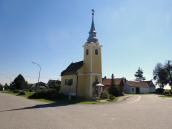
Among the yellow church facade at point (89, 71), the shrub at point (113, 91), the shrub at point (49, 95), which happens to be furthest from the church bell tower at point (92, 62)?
the shrub at point (113, 91)

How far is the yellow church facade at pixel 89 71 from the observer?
133 ft

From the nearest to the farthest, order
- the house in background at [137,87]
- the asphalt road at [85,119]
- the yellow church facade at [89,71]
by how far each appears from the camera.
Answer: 1. the asphalt road at [85,119]
2. the yellow church facade at [89,71]
3. the house in background at [137,87]

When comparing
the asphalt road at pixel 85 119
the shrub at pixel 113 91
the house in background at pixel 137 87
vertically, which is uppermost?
the house in background at pixel 137 87

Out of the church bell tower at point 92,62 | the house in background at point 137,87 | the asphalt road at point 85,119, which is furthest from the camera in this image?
→ the house in background at point 137,87

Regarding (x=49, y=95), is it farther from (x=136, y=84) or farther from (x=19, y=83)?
(x=19, y=83)

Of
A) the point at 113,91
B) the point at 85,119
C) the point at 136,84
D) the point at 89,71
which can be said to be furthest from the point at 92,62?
the point at 136,84

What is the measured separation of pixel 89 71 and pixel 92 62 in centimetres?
174

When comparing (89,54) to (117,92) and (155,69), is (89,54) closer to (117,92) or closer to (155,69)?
(117,92)

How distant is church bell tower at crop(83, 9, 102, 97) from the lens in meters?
40.3

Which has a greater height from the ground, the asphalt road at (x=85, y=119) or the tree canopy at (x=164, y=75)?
the tree canopy at (x=164, y=75)

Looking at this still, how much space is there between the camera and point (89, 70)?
4062 centimetres

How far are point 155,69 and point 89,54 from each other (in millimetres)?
55662

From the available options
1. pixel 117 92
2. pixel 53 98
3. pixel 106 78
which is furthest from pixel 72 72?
pixel 106 78

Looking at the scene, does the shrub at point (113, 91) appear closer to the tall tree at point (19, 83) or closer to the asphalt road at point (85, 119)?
the asphalt road at point (85, 119)
